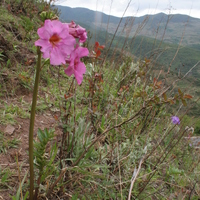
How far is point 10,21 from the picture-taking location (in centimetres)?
329

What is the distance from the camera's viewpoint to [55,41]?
2.37ft

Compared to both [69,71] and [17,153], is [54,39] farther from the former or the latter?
[17,153]

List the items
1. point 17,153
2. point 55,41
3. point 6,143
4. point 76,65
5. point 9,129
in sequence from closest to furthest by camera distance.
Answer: point 55,41 → point 76,65 → point 17,153 → point 6,143 → point 9,129

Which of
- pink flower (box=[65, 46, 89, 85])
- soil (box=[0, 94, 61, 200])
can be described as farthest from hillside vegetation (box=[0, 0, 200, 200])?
pink flower (box=[65, 46, 89, 85])

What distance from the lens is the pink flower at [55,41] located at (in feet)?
2.24

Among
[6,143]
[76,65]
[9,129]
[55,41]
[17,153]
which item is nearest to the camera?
[55,41]

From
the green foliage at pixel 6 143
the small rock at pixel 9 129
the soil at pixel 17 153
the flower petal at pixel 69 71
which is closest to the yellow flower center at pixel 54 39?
the flower petal at pixel 69 71

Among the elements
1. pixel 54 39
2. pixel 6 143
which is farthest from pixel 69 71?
pixel 6 143

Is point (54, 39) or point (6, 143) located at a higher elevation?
point (54, 39)

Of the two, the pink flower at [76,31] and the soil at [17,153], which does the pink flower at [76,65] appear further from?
the soil at [17,153]

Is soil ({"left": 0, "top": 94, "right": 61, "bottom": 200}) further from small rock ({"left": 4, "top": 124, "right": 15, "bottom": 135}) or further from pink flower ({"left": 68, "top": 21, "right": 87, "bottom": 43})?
pink flower ({"left": 68, "top": 21, "right": 87, "bottom": 43})

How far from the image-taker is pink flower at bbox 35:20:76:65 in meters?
0.68

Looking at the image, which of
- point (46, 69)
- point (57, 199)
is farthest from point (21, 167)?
point (46, 69)

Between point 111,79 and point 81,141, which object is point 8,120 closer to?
point 81,141
